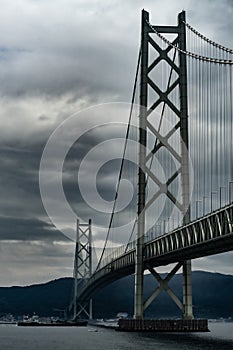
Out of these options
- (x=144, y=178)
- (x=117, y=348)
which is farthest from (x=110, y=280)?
(x=117, y=348)

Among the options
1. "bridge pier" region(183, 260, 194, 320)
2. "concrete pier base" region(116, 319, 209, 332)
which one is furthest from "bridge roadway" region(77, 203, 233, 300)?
"concrete pier base" region(116, 319, 209, 332)

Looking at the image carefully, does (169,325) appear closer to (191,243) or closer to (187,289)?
(187,289)

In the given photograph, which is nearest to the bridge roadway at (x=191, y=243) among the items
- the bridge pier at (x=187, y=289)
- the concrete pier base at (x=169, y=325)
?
the bridge pier at (x=187, y=289)

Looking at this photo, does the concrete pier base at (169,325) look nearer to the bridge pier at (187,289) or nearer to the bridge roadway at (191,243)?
the bridge pier at (187,289)

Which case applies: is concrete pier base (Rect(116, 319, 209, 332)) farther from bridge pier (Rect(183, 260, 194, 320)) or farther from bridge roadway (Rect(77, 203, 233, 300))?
bridge roadway (Rect(77, 203, 233, 300))

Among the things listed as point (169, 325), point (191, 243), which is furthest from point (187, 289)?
point (191, 243)

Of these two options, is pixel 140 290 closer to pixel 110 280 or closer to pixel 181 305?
pixel 181 305
